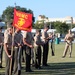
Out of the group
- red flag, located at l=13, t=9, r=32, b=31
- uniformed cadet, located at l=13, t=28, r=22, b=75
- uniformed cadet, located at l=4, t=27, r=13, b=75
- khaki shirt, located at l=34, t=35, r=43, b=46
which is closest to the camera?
red flag, located at l=13, t=9, r=32, b=31

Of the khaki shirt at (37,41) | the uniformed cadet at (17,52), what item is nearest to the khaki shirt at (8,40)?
the uniformed cadet at (17,52)

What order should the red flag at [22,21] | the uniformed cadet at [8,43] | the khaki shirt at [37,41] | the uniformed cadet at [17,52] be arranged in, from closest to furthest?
the red flag at [22,21], the uniformed cadet at [8,43], the uniformed cadet at [17,52], the khaki shirt at [37,41]

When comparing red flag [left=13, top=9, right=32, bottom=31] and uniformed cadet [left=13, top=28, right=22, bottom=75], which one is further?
uniformed cadet [left=13, top=28, right=22, bottom=75]

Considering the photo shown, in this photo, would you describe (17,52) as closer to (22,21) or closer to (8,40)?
(8,40)

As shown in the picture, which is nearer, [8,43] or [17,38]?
[8,43]

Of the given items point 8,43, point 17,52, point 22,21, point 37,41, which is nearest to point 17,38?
point 17,52

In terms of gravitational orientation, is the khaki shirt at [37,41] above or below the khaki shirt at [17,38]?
below

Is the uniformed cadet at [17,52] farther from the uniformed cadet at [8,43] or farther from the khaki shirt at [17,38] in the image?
the uniformed cadet at [8,43]

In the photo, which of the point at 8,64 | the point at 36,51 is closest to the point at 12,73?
the point at 8,64

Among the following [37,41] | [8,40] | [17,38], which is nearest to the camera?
[8,40]

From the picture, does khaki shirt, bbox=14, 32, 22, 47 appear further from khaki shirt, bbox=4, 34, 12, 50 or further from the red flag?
the red flag

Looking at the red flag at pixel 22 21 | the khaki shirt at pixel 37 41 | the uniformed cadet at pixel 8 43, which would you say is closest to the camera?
the red flag at pixel 22 21

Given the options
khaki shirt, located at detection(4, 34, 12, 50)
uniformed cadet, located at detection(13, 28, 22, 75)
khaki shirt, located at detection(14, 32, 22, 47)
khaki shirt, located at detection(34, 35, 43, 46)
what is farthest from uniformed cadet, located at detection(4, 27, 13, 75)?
khaki shirt, located at detection(34, 35, 43, 46)

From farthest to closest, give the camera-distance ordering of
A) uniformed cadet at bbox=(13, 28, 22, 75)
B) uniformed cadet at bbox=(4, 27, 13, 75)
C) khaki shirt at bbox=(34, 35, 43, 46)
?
1. khaki shirt at bbox=(34, 35, 43, 46)
2. uniformed cadet at bbox=(13, 28, 22, 75)
3. uniformed cadet at bbox=(4, 27, 13, 75)
